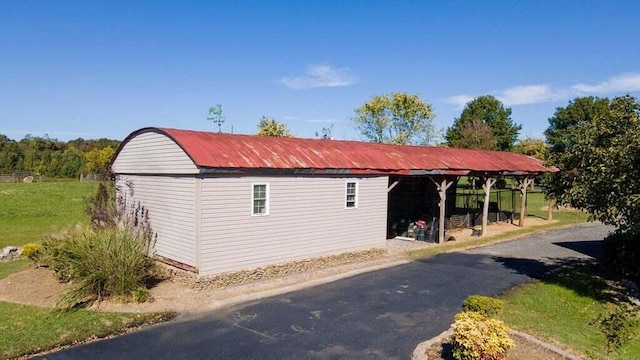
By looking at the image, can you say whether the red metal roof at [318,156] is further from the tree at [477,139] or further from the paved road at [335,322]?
the tree at [477,139]

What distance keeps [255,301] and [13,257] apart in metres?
11.0

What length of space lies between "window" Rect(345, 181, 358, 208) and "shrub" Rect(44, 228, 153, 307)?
7635mm

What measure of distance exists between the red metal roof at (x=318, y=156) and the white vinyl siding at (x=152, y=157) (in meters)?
0.27

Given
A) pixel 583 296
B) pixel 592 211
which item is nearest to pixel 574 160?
pixel 592 211

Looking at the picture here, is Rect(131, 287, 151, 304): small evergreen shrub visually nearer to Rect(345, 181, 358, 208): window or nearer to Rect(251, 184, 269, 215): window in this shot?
Rect(251, 184, 269, 215): window

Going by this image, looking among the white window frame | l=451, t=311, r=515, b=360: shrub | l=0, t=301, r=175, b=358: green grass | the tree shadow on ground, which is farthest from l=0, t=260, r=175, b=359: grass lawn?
the tree shadow on ground

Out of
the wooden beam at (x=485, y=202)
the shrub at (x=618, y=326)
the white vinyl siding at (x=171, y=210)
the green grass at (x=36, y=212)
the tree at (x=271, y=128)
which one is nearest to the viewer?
the shrub at (x=618, y=326)

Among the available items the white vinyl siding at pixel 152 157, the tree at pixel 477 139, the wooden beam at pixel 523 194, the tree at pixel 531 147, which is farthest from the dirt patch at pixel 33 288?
the tree at pixel 531 147

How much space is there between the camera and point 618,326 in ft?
33.6

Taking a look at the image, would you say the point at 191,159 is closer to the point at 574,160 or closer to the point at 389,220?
the point at 574,160

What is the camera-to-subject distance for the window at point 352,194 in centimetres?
1658

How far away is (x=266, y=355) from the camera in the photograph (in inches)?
316

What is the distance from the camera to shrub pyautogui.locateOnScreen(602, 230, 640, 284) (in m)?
14.8

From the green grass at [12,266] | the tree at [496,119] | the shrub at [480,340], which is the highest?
the tree at [496,119]
